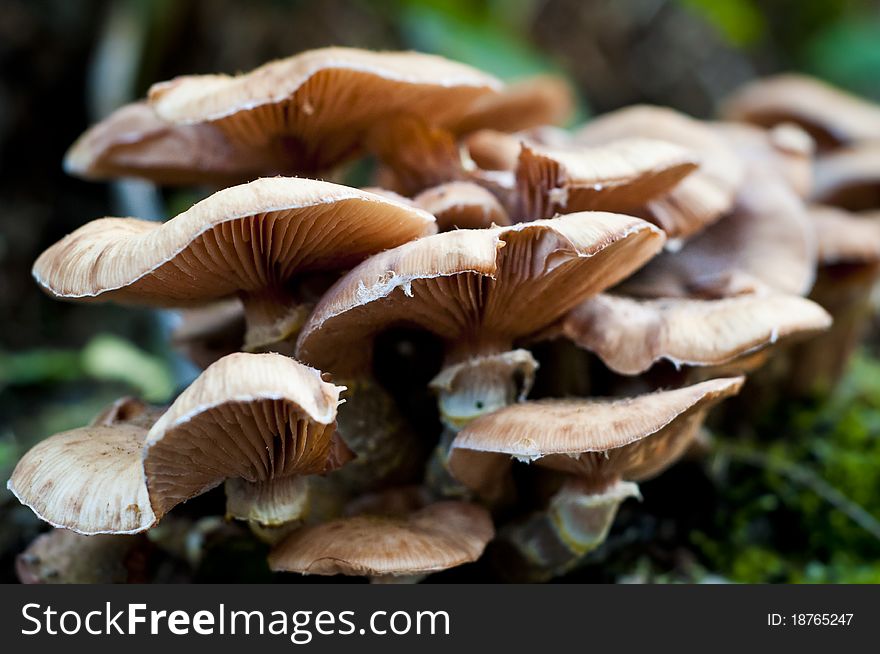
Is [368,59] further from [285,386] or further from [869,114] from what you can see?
[869,114]

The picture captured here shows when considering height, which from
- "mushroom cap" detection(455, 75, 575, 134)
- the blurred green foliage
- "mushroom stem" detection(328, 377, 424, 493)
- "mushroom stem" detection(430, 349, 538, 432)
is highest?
"mushroom cap" detection(455, 75, 575, 134)

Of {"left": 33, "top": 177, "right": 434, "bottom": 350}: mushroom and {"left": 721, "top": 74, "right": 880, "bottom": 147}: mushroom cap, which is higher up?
{"left": 721, "top": 74, "right": 880, "bottom": 147}: mushroom cap

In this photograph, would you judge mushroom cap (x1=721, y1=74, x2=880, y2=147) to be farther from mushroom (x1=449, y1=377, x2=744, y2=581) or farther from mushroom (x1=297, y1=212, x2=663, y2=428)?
mushroom (x1=449, y1=377, x2=744, y2=581)

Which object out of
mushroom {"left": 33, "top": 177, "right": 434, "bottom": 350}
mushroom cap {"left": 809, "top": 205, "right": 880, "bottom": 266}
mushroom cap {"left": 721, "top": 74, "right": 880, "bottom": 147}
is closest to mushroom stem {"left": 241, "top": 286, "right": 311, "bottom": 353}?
mushroom {"left": 33, "top": 177, "right": 434, "bottom": 350}

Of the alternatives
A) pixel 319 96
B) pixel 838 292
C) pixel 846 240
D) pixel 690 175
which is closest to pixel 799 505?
pixel 838 292

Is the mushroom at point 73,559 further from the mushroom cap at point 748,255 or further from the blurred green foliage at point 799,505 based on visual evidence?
the blurred green foliage at point 799,505

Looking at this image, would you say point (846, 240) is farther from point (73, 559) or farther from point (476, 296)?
point (73, 559)

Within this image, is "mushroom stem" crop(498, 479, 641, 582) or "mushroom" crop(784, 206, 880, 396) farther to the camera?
"mushroom" crop(784, 206, 880, 396)

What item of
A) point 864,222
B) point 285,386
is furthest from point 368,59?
point 864,222
